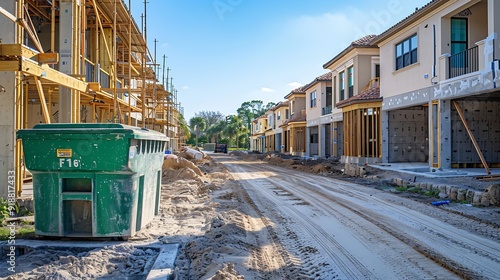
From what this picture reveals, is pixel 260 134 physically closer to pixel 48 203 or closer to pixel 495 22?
pixel 495 22

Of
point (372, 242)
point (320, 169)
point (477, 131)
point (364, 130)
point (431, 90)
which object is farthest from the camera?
point (364, 130)

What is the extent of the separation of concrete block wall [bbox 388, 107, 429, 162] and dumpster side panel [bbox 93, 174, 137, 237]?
17.7m

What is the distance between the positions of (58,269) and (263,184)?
34.7 ft

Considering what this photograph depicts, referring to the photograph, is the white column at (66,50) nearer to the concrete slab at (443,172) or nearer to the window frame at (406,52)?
the concrete slab at (443,172)

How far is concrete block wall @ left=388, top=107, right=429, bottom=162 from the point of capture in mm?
20625

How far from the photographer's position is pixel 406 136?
2075 cm

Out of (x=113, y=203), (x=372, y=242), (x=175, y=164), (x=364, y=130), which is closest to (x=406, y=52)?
(x=364, y=130)

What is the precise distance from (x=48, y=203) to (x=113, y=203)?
39.5 inches

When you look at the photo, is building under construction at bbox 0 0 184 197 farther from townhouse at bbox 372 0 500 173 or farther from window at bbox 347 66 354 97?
window at bbox 347 66 354 97

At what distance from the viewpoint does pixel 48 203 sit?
5660 mm

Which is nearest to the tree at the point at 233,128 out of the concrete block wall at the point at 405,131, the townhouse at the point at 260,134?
the townhouse at the point at 260,134

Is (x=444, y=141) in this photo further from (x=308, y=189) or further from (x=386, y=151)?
(x=308, y=189)

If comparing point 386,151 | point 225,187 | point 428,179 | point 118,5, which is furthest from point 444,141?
point 118,5

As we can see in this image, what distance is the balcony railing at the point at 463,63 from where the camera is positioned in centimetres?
1420
